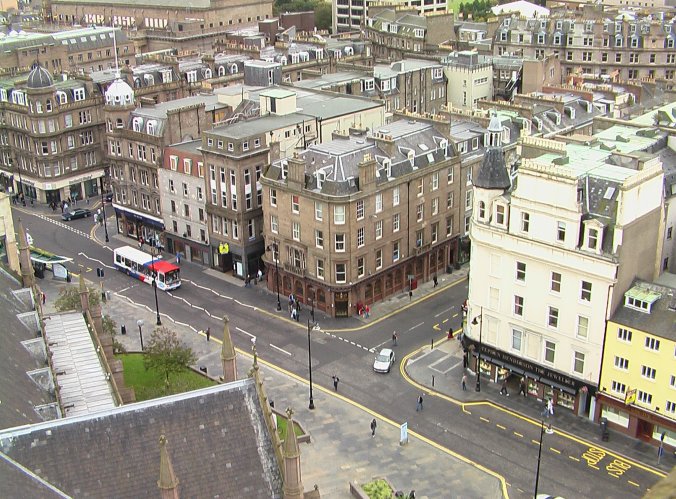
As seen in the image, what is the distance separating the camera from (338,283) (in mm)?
81625

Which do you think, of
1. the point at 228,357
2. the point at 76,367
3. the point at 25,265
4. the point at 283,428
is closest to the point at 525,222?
the point at 283,428

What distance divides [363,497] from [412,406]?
1387 centimetres

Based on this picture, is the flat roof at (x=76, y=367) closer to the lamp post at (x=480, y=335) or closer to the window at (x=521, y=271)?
the lamp post at (x=480, y=335)

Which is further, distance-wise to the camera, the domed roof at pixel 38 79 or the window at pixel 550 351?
the domed roof at pixel 38 79

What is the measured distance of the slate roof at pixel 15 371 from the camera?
3744cm

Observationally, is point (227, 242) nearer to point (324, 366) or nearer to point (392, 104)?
point (324, 366)

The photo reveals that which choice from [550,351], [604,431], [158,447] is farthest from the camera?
[550,351]

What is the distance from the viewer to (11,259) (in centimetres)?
6012

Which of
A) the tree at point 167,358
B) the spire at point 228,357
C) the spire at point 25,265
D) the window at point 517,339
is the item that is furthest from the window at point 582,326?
the spire at point 25,265

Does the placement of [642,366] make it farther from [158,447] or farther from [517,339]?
[158,447]

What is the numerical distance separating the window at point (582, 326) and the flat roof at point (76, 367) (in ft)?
113

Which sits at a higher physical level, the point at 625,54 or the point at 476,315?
the point at 625,54

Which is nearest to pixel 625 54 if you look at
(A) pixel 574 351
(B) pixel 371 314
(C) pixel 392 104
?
(C) pixel 392 104

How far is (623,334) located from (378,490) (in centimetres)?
2154
